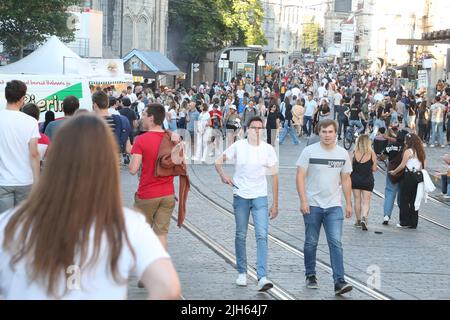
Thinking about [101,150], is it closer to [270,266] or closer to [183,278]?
[183,278]

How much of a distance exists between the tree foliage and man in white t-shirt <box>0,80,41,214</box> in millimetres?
55462

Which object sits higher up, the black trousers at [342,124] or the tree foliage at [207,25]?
the tree foliage at [207,25]

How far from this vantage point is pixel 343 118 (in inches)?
1276

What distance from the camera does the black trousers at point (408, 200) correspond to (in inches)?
561

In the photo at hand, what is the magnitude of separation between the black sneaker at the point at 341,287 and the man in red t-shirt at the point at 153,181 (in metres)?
1.67

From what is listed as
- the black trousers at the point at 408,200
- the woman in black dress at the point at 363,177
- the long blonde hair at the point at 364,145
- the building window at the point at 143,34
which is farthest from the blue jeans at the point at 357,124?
the building window at the point at 143,34

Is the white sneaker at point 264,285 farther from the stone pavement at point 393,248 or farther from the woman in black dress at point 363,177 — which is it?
the woman in black dress at point 363,177

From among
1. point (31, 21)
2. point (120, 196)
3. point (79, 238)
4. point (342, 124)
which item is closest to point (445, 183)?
point (342, 124)

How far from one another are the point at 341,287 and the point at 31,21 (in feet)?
90.1

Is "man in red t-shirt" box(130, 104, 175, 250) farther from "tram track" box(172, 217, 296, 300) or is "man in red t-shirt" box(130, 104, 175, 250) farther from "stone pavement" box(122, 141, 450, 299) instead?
"tram track" box(172, 217, 296, 300)

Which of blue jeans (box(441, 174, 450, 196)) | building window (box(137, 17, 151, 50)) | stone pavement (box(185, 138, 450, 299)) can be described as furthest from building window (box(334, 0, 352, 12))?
stone pavement (box(185, 138, 450, 299))

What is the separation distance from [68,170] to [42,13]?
105ft

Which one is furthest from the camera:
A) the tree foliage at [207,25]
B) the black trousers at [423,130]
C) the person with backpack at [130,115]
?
the tree foliage at [207,25]

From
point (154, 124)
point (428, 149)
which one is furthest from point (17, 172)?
point (428, 149)
